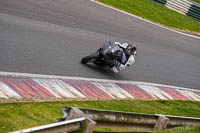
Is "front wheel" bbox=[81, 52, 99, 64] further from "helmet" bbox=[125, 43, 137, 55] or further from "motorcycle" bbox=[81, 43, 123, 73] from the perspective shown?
"helmet" bbox=[125, 43, 137, 55]

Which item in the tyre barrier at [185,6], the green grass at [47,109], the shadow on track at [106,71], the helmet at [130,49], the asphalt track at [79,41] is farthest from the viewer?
the tyre barrier at [185,6]

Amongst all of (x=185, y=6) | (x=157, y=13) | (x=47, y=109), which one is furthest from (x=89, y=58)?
(x=185, y=6)

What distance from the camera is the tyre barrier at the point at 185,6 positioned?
2655cm

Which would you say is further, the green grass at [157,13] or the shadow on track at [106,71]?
the green grass at [157,13]

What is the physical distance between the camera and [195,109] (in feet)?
39.5

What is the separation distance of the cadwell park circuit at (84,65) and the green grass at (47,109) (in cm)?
23

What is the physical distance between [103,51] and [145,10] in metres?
12.1

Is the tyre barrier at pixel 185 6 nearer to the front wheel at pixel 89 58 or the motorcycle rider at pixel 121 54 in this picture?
the motorcycle rider at pixel 121 54

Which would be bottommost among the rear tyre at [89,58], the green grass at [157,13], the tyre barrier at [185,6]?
the rear tyre at [89,58]

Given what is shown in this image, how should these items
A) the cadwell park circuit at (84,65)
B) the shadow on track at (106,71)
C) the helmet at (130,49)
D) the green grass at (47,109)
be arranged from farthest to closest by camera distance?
1. the shadow on track at (106,71)
2. the helmet at (130,49)
3. the cadwell park circuit at (84,65)
4. the green grass at (47,109)

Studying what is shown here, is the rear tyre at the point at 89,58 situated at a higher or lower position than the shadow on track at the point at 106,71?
higher

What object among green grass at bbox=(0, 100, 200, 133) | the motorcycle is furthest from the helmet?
green grass at bbox=(0, 100, 200, 133)

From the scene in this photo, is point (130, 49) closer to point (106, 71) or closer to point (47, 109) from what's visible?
point (106, 71)

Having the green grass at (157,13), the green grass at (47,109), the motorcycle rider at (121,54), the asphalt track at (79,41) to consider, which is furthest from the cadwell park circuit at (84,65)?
the green grass at (157,13)
